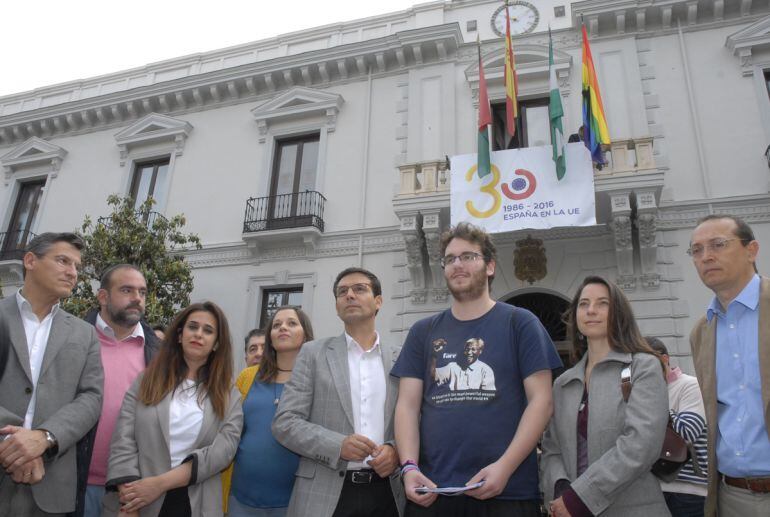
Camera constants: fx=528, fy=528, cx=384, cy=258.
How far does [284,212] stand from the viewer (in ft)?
37.4

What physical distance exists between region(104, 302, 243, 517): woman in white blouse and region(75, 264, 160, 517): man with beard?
1.18 ft

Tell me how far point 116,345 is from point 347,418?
6.23ft

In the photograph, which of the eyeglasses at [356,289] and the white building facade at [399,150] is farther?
the white building facade at [399,150]

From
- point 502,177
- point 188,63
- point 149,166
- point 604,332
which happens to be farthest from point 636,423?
point 188,63

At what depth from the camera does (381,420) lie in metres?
2.93

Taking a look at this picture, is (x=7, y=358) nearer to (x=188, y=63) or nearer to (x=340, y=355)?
(x=340, y=355)

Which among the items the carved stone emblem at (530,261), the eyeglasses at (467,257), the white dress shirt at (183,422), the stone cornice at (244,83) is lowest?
the white dress shirt at (183,422)

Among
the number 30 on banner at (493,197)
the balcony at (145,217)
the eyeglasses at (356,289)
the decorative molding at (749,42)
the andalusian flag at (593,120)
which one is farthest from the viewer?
the balcony at (145,217)

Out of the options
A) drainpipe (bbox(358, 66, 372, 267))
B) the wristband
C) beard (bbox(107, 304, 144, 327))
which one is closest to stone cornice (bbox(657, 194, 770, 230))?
drainpipe (bbox(358, 66, 372, 267))

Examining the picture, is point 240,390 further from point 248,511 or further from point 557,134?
point 557,134

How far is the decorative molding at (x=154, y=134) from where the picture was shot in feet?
42.6

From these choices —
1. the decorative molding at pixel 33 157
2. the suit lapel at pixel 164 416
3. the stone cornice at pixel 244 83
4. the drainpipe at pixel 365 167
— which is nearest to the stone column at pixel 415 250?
the drainpipe at pixel 365 167

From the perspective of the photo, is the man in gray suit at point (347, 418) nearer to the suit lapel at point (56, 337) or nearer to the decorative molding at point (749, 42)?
the suit lapel at point (56, 337)

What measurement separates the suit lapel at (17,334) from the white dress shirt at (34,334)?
0.11 ft
